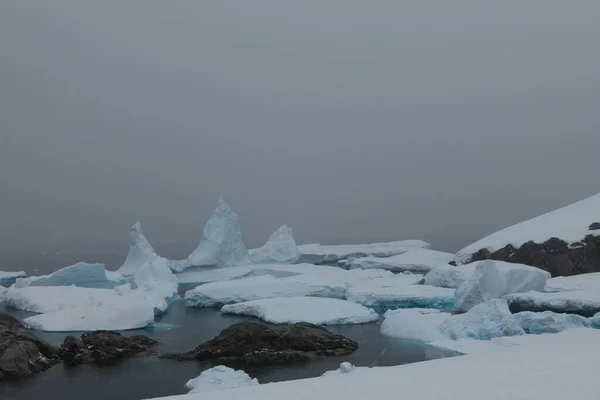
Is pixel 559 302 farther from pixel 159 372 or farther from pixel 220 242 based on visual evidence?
pixel 220 242

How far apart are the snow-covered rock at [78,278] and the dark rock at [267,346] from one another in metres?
12.8

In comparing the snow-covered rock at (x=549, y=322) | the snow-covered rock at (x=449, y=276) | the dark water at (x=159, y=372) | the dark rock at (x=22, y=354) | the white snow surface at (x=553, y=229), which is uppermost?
the white snow surface at (x=553, y=229)

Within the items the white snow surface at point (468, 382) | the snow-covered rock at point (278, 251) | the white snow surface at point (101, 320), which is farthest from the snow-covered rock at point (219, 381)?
the snow-covered rock at point (278, 251)

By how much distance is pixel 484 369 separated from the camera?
7.60 metres

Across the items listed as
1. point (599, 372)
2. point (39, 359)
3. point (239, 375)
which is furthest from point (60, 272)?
point (599, 372)

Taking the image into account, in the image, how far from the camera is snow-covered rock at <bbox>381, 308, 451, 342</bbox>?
45.9ft

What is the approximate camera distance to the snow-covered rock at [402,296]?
19484 millimetres

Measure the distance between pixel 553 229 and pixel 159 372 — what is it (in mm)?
20635

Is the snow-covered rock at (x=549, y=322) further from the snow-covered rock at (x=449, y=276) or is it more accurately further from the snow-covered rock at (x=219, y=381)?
the snow-covered rock at (x=449, y=276)

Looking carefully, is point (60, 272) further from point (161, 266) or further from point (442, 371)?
point (442, 371)

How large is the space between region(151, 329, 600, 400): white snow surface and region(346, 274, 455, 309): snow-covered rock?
34.5 ft

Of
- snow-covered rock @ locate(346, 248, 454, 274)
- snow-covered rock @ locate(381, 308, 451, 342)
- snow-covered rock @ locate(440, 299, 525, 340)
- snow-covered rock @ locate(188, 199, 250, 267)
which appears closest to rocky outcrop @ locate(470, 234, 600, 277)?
snow-covered rock @ locate(346, 248, 454, 274)

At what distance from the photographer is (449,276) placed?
882 inches

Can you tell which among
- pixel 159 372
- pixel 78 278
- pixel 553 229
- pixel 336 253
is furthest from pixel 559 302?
pixel 336 253
